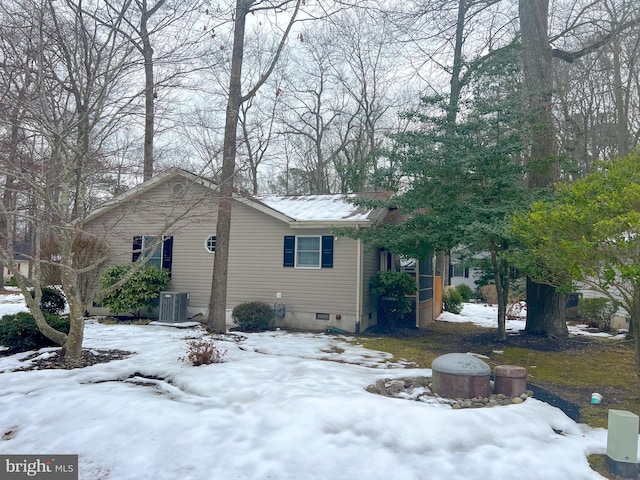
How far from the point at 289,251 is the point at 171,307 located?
371cm

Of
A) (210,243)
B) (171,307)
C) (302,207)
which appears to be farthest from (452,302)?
(171,307)

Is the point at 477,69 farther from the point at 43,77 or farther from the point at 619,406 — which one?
the point at 43,77

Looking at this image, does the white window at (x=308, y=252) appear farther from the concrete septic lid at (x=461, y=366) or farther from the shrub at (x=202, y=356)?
the concrete septic lid at (x=461, y=366)

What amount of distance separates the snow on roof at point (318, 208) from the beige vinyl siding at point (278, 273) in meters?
0.41

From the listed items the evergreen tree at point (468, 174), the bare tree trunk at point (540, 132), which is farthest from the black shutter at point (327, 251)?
the bare tree trunk at point (540, 132)

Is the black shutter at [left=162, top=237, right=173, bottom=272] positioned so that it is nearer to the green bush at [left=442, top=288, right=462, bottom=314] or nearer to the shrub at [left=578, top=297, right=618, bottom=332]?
the green bush at [left=442, top=288, right=462, bottom=314]

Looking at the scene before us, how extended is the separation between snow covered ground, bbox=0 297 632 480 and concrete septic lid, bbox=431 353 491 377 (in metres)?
0.66

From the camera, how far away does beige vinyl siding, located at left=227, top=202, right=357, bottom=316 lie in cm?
1218

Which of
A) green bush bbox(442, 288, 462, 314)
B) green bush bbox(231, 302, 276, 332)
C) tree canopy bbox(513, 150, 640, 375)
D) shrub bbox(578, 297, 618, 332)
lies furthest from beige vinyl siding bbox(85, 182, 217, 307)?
shrub bbox(578, 297, 618, 332)

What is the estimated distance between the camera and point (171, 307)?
1295cm

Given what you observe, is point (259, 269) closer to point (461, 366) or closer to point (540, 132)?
point (461, 366)

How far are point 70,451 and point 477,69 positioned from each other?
34.6ft

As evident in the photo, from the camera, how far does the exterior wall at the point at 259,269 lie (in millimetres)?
12180

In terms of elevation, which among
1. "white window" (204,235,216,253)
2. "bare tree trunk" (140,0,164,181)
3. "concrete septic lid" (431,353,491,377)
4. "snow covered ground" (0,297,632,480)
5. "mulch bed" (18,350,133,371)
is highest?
"bare tree trunk" (140,0,164,181)
